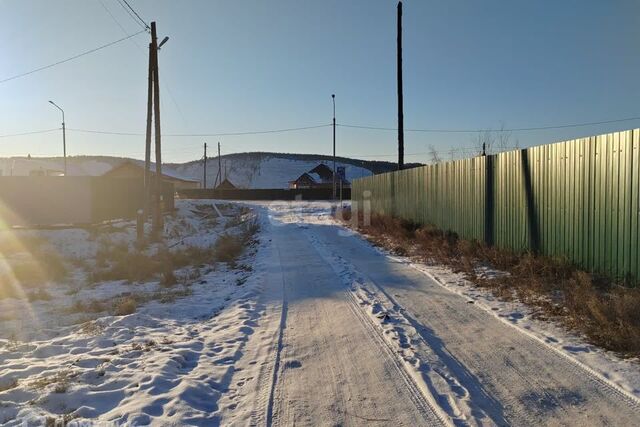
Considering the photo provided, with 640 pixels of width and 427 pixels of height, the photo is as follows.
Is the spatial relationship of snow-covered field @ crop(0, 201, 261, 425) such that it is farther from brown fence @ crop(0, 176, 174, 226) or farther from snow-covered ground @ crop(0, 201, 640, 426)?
brown fence @ crop(0, 176, 174, 226)

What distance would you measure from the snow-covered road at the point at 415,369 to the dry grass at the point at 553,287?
2.28 ft

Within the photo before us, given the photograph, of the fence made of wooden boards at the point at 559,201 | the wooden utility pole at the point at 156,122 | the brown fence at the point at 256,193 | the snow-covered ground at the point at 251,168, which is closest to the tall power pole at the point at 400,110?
the fence made of wooden boards at the point at 559,201

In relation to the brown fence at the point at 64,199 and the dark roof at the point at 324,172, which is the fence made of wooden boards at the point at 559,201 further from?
the dark roof at the point at 324,172

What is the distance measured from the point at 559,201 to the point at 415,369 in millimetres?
5551

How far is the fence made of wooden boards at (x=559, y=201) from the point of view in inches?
285

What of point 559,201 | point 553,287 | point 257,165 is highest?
point 257,165

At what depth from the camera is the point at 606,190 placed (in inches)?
303

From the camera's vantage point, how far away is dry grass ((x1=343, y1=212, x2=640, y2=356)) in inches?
217

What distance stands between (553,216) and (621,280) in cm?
216

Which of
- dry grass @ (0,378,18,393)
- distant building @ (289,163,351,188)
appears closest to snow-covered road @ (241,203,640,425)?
dry grass @ (0,378,18,393)

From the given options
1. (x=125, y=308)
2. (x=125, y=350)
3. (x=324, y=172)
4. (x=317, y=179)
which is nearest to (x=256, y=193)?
(x=317, y=179)

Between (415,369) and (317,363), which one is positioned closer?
(415,369)

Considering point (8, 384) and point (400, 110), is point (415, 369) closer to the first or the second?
point (8, 384)

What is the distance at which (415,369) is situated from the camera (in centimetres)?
494
